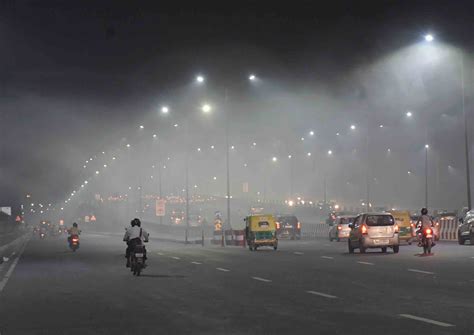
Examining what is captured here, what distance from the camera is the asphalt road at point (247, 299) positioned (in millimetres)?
13562

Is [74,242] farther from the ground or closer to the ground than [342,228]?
closer to the ground

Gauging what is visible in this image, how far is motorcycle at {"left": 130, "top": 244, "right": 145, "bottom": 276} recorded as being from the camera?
1034 inches

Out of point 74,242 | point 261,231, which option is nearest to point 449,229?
point 261,231

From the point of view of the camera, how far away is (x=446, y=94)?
123062 mm

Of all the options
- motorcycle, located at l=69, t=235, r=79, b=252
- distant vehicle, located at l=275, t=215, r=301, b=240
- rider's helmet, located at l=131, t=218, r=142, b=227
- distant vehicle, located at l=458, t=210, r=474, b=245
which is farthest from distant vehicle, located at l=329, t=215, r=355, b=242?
rider's helmet, located at l=131, t=218, r=142, b=227

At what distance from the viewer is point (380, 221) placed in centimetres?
3703

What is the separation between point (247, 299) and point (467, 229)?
27560mm

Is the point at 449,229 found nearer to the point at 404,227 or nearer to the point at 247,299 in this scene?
the point at 404,227

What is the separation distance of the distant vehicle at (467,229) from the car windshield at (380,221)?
7167mm

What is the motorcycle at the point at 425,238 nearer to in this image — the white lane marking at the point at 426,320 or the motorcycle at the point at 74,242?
the white lane marking at the point at 426,320

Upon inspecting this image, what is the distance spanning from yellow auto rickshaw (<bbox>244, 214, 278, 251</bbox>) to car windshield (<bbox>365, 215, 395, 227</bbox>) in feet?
26.7

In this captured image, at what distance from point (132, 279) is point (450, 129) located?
120 metres

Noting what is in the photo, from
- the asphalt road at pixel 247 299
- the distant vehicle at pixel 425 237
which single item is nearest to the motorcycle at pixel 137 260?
the asphalt road at pixel 247 299

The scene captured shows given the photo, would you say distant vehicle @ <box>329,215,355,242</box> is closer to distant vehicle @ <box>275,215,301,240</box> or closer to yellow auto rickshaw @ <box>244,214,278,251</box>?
distant vehicle @ <box>275,215,301,240</box>
